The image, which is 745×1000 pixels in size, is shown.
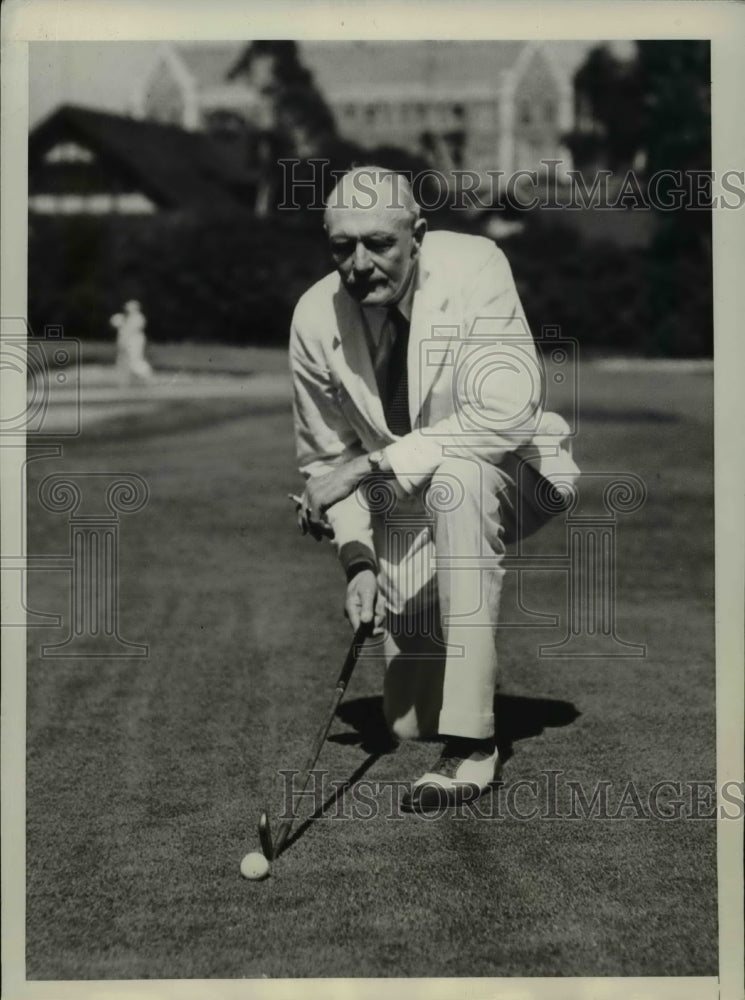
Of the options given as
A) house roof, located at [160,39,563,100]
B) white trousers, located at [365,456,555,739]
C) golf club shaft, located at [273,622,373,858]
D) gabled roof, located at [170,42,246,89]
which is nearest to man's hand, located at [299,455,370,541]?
white trousers, located at [365,456,555,739]

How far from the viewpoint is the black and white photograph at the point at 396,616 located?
3133 mm

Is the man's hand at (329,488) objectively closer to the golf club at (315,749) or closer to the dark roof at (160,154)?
the golf club at (315,749)

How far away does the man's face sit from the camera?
148 inches

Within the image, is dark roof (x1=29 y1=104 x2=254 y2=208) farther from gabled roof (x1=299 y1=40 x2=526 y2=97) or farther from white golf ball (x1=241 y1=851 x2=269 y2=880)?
white golf ball (x1=241 y1=851 x2=269 y2=880)

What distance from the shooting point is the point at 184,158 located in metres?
8.99

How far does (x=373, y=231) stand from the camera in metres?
3.78

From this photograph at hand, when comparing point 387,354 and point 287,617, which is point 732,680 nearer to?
point 387,354

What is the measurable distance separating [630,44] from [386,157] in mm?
1625

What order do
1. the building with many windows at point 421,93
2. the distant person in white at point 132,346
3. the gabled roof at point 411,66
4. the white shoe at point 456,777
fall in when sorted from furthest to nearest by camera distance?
the distant person in white at point 132,346 → the building with many windows at point 421,93 → the gabled roof at point 411,66 → the white shoe at point 456,777

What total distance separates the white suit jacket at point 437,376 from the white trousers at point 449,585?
7cm

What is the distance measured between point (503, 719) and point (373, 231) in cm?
147

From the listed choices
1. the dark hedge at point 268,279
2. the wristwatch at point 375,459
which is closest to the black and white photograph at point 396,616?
the wristwatch at point 375,459

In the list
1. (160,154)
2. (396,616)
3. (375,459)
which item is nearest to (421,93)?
(375,459)

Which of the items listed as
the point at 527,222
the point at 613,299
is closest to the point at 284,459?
the point at 613,299
